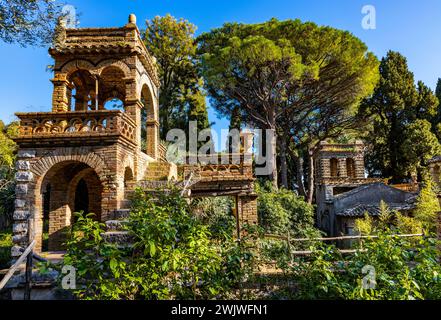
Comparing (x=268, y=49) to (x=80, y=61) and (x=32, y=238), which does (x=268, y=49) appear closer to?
(x=80, y=61)

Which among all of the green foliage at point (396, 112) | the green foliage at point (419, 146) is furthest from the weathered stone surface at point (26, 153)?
the green foliage at point (419, 146)

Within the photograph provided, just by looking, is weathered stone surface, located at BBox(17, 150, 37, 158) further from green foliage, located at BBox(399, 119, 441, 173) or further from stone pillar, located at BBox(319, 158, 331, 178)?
green foliage, located at BBox(399, 119, 441, 173)

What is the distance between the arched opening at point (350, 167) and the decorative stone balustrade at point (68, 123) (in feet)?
53.1

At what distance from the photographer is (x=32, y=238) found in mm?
4090

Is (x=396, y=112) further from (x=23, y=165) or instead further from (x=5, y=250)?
(x=5, y=250)

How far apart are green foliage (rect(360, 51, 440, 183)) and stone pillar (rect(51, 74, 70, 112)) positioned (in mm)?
19376

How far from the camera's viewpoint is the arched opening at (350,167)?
18.1 meters

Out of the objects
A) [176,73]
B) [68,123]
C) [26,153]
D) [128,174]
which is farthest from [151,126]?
[176,73]

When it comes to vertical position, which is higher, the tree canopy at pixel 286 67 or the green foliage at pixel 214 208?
the tree canopy at pixel 286 67

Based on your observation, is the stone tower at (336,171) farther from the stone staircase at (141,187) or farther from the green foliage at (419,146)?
the stone staircase at (141,187)

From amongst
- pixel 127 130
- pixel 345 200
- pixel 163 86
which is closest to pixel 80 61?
pixel 127 130

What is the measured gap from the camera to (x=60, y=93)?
8.02m

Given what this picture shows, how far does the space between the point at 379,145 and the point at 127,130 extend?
68.9ft

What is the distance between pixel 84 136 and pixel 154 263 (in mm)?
4285
